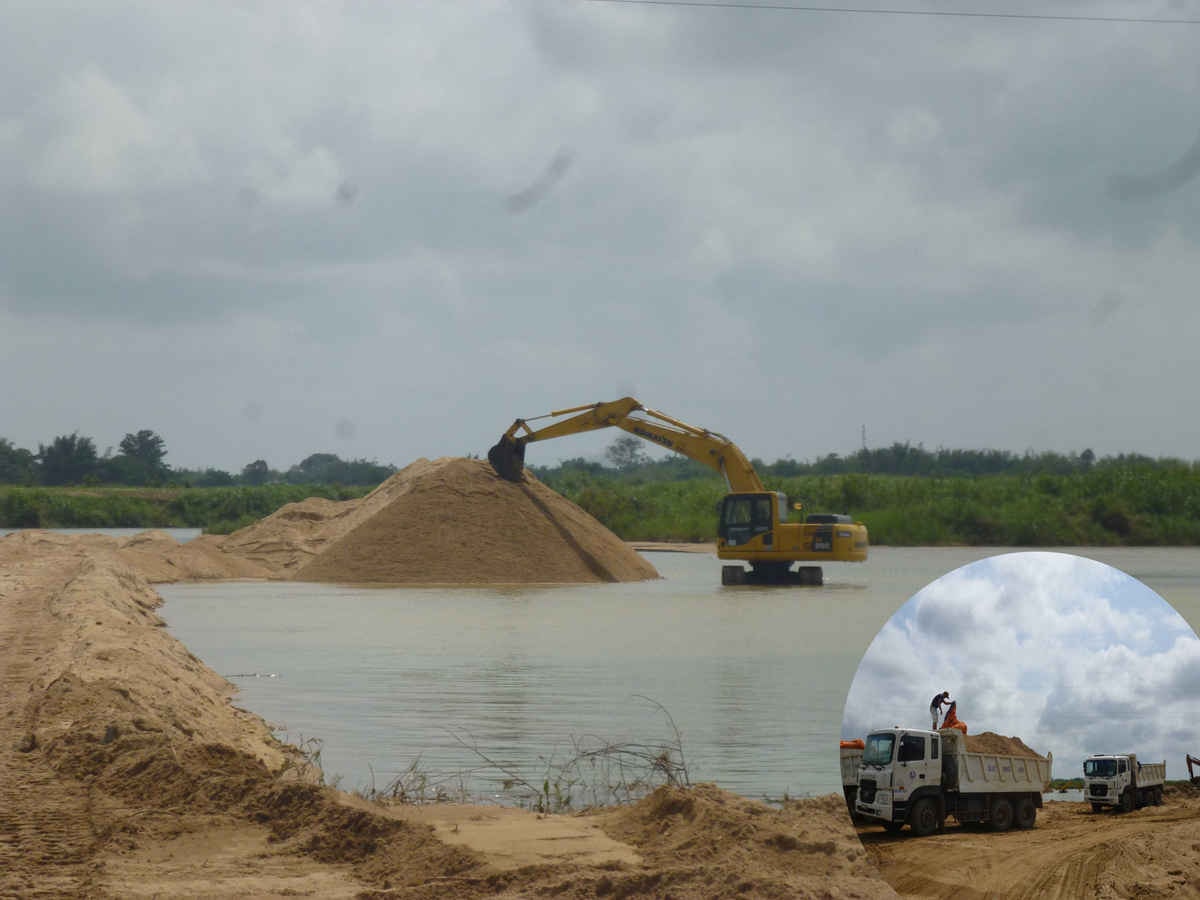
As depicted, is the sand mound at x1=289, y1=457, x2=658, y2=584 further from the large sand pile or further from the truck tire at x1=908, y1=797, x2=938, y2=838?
the truck tire at x1=908, y1=797, x2=938, y2=838

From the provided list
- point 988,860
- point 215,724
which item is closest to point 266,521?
point 215,724

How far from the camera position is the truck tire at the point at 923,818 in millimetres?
2393

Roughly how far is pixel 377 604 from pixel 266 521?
19728mm

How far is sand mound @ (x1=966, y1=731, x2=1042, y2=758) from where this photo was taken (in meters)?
2.24

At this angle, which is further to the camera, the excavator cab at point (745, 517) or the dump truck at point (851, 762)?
the excavator cab at point (745, 517)

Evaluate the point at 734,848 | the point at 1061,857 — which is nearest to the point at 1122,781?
the point at 1061,857

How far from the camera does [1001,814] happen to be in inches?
93.4

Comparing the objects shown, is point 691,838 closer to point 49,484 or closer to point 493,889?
point 493,889

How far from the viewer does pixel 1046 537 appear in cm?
5784

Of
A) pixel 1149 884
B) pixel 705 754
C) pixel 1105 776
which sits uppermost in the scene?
pixel 1105 776

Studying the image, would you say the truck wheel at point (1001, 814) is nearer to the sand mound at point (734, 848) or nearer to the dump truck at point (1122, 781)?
the dump truck at point (1122, 781)

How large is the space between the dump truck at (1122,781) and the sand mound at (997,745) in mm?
108

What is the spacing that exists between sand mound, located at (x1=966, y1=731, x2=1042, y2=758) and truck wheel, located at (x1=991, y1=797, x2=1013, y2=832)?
130mm

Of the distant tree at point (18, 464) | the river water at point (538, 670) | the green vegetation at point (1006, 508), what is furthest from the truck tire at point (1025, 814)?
the distant tree at point (18, 464)
